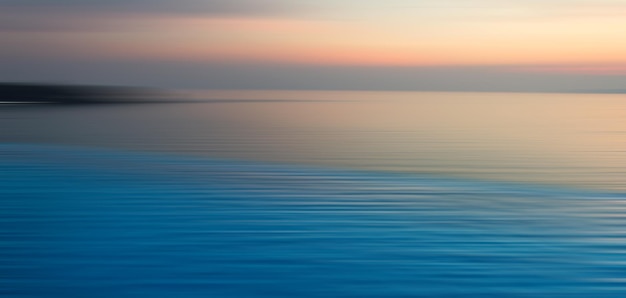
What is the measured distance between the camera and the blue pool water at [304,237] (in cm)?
445

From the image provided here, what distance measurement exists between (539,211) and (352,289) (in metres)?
3.25

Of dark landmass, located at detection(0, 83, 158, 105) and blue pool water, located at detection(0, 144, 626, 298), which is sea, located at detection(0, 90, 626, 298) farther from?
dark landmass, located at detection(0, 83, 158, 105)

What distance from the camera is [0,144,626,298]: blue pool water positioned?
445 centimetres

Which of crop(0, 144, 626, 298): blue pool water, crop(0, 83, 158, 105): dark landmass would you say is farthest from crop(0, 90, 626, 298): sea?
crop(0, 83, 158, 105): dark landmass

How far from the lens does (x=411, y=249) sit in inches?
212

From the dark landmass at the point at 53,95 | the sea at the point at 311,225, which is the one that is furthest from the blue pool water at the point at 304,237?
the dark landmass at the point at 53,95

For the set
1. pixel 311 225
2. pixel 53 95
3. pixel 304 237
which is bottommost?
pixel 304 237

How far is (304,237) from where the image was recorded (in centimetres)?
575

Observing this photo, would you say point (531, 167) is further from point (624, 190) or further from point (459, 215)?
point (459, 215)

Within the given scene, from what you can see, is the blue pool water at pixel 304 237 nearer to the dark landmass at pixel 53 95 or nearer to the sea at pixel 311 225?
the sea at pixel 311 225

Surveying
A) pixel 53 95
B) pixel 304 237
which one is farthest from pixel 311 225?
pixel 53 95

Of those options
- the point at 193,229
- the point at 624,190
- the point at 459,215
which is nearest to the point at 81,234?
the point at 193,229

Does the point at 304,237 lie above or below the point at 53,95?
below

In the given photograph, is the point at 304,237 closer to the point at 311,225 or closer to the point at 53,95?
the point at 311,225
